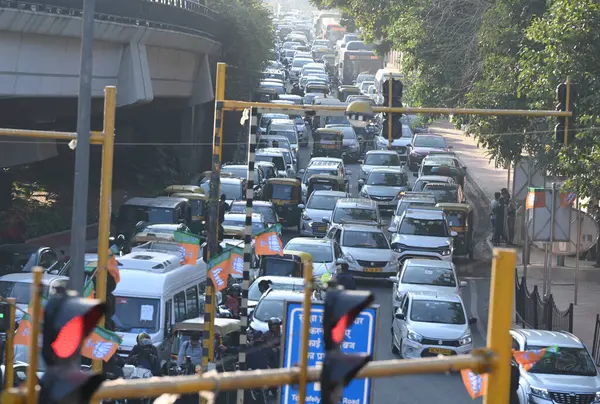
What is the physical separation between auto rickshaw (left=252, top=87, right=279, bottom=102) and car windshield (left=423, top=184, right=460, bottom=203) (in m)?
23.1

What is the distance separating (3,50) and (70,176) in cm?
1850

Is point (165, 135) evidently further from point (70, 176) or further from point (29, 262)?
point (29, 262)

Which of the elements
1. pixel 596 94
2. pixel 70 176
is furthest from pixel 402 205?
pixel 70 176

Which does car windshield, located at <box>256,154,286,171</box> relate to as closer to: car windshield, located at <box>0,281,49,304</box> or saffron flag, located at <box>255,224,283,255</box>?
car windshield, located at <box>0,281,49,304</box>

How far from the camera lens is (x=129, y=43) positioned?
32562mm

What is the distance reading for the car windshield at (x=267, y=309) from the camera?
20375 millimetres

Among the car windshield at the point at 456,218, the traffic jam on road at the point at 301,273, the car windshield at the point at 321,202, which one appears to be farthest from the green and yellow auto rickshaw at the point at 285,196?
the car windshield at the point at 456,218

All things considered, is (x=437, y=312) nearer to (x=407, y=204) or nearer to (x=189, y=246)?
(x=189, y=246)

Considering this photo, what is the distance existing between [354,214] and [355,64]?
5596cm

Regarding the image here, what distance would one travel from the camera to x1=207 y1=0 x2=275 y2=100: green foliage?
171 feet

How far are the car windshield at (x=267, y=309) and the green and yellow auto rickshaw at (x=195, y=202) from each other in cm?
967

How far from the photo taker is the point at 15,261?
23359 mm

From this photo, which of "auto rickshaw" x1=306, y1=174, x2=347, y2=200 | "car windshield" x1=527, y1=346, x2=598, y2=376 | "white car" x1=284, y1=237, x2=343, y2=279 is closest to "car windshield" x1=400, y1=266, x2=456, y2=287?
"white car" x1=284, y1=237, x2=343, y2=279

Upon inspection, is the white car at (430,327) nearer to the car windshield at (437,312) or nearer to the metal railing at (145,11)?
the car windshield at (437,312)
